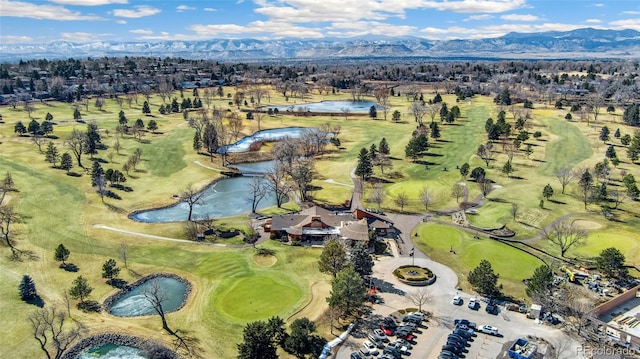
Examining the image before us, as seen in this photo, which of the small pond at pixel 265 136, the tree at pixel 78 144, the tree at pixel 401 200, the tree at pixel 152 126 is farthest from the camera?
the tree at pixel 152 126

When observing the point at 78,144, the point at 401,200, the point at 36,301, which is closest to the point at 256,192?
the point at 401,200

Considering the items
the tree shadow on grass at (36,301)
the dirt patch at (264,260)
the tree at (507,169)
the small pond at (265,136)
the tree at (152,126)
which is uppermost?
the tree at (152,126)

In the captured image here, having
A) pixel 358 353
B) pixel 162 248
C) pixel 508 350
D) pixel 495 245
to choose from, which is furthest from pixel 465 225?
pixel 162 248

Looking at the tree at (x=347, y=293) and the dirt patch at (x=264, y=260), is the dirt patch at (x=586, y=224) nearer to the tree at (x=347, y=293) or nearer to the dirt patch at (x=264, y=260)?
the tree at (x=347, y=293)

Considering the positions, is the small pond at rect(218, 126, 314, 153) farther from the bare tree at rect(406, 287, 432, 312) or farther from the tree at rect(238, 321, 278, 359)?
the tree at rect(238, 321, 278, 359)

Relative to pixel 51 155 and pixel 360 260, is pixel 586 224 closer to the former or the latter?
pixel 360 260

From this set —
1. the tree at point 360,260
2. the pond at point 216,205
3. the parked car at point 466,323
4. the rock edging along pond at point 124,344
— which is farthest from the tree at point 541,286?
the pond at point 216,205
